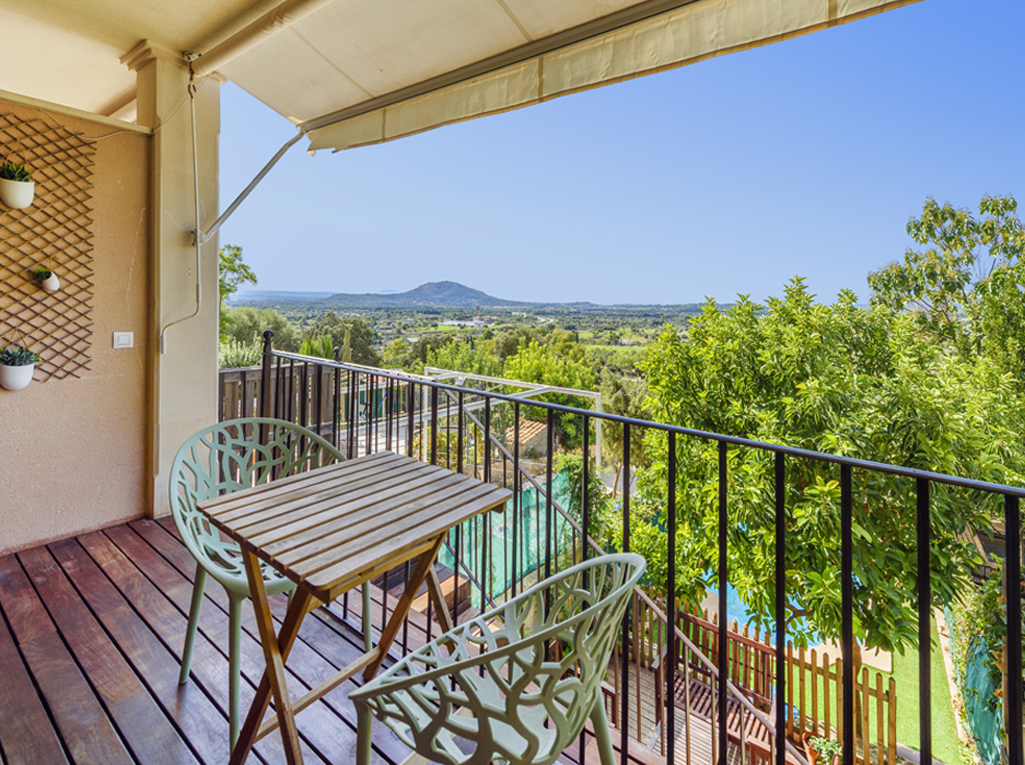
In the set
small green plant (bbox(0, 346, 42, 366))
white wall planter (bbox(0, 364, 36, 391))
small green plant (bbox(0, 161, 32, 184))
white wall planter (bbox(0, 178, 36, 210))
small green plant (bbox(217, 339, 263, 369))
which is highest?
small green plant (bbox(0, 161, 32, 184))

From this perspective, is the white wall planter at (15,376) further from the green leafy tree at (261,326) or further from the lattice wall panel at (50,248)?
the green leafy tree at (261,326)

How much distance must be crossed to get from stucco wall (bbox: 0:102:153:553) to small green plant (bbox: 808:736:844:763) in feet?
24.5

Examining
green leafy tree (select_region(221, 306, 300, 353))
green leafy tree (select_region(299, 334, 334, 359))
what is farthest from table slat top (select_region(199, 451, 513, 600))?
green leafy tree (select_region(221, 306, 300, 353))

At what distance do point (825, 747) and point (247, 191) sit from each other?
8113 mm

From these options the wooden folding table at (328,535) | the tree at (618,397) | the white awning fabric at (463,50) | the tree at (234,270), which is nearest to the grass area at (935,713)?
the wooden folding table at (328,535)

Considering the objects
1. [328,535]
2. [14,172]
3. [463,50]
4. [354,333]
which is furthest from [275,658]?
[354,333]

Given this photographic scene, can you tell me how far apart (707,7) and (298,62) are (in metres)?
2.06

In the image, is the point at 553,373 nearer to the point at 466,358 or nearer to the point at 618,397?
the point at 618,397

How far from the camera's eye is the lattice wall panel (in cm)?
253

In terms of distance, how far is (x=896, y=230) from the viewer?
124ft

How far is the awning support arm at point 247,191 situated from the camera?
2.95 meters

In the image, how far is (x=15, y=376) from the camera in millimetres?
2502

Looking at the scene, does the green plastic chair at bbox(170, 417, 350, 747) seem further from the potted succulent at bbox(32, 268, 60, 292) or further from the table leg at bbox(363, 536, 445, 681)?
the potted succulent at bbox(32, 268, 60, 292)

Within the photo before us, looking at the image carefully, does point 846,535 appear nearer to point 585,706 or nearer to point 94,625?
point 585,706
